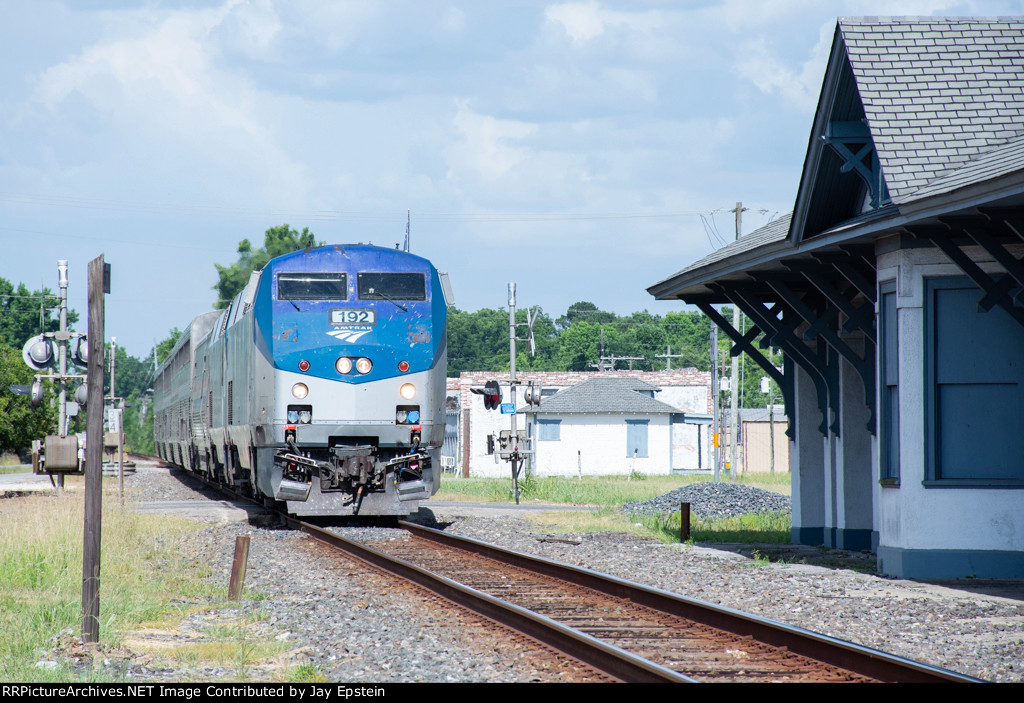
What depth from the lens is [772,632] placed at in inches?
328

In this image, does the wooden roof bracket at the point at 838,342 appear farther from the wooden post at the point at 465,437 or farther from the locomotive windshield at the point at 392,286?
the wooden post at the point at 465,437

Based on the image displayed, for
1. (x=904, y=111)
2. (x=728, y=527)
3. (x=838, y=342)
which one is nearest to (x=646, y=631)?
(x=838, y=342)

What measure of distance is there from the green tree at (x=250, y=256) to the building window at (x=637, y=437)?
3601 cm

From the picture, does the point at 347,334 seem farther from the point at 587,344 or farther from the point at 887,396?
the point at 587,344

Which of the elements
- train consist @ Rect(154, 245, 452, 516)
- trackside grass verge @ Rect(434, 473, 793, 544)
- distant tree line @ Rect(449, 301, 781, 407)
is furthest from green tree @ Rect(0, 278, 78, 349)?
train consist @ Rect(154, 245, 452, 516)

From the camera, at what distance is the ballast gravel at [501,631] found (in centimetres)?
761

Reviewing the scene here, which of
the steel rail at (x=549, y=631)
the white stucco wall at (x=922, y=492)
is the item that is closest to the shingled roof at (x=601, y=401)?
the white stucco wall at (x=922, y=492)

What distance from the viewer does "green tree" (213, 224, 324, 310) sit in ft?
277

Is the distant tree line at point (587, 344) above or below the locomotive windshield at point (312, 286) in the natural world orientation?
above

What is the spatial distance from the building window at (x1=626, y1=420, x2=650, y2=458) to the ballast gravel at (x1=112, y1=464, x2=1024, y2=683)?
39776mm

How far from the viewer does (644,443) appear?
56.1m

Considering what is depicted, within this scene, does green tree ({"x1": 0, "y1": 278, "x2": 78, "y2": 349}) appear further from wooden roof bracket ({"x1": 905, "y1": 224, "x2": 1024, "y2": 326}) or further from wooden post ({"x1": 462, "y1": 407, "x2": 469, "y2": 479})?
wooden roof bracket ({"x1": 905, "y1": 224, "x2": 1024, "y2": 326})
